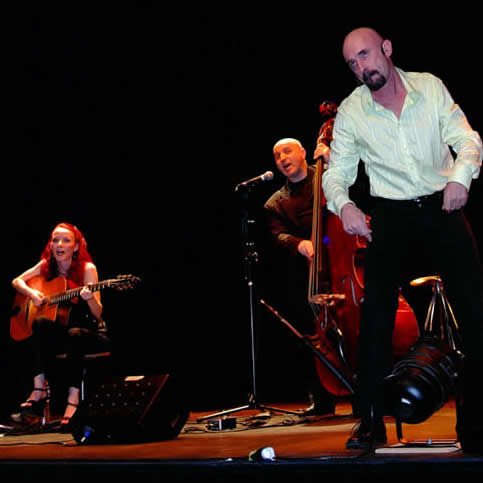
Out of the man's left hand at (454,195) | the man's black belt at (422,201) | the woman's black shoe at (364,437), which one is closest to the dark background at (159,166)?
the woman's black shoe at (364,437)

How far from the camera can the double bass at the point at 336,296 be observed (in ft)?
12.4

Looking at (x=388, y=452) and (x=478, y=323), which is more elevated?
(x=478, y=323)

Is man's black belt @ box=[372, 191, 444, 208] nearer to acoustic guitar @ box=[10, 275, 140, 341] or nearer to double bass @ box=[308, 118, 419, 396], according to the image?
double bass @ box=[308, 118, 419, 396]

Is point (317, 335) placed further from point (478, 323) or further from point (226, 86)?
point (226, 86)

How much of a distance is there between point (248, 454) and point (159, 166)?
3608mm

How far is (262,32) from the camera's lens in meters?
5.57

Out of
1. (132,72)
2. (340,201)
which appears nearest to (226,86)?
(132,72)

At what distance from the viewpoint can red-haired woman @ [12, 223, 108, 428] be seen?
468 centimetres

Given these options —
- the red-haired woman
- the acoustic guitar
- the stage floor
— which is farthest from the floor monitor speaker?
the acoustic guitar

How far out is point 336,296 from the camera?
386cm

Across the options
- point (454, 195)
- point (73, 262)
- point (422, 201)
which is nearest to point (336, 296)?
point (422, 201)

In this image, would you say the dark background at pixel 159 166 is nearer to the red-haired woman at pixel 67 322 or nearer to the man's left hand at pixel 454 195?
the red-haired woman at pixel 67 322

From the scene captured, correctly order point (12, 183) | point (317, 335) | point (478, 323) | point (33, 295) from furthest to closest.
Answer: point (12, 183) → point (33, 295) → point (317, 335) → point (478, 323)

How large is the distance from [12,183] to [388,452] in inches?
171
